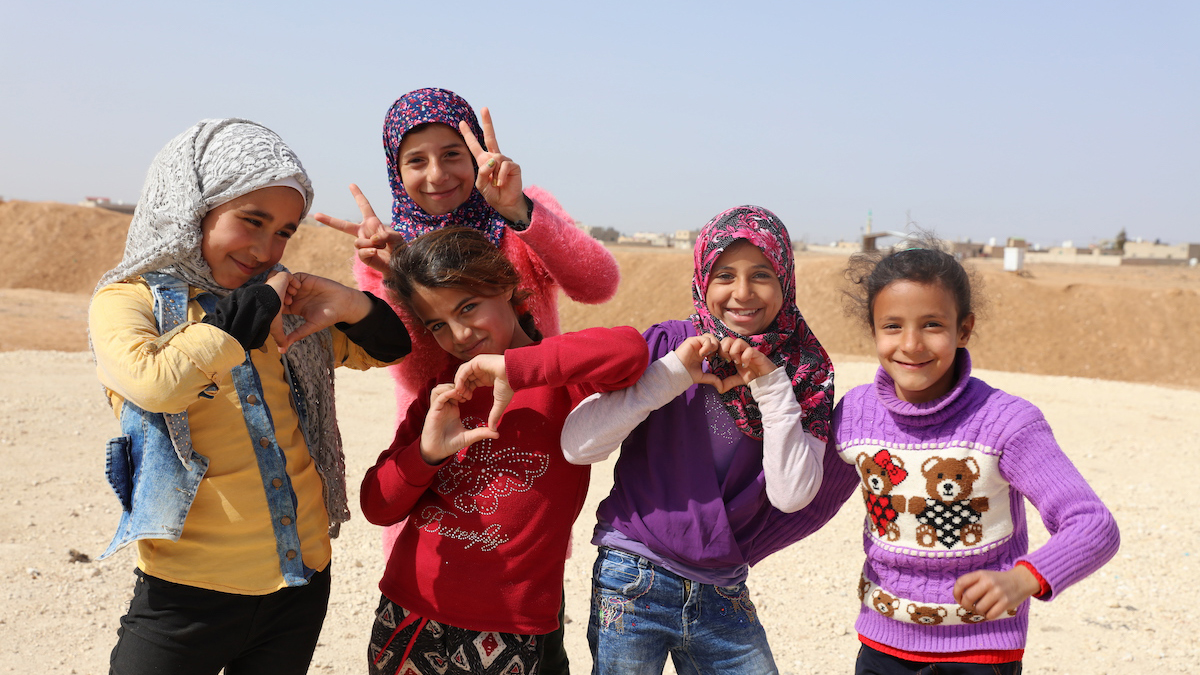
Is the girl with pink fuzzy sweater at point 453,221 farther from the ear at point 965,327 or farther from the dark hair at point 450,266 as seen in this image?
the ear at point 965,327

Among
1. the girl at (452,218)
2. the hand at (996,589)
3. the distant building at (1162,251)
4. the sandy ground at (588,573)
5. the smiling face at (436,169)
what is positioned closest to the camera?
the hand at (996,589)

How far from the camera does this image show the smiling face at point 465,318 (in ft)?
7.25

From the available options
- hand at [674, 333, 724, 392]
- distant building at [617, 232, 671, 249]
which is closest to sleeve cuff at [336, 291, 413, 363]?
hand at [674, 333, 724, 392]

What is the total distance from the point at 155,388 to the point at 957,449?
1.83 m

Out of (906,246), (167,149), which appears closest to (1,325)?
(167,149)

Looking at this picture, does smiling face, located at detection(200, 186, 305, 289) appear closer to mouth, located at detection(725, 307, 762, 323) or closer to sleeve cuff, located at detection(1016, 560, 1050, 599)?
mouth, located at detection(725, 307, 762, 323)

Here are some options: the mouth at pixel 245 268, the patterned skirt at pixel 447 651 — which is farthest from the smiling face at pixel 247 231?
the patterned skirt at pixel 447 651

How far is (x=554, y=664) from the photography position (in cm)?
270

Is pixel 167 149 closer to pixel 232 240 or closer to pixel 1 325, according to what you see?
pixel 232 240

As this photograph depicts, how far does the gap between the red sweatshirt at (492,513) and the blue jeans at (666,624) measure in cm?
17

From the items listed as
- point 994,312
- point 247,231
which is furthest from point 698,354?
point 994,312

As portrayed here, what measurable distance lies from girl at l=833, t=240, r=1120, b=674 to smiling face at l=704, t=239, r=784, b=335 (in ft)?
A: 0.96

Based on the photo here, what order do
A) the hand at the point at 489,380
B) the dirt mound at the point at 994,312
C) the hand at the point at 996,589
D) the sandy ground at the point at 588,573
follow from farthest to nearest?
1. the dirt mound at the point at 994,312
2. the sandy ground at the point at 588,573
3. the hand at the point at 489,380
4. the hand at the point at 996,589

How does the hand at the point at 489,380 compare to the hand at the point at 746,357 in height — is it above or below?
below
